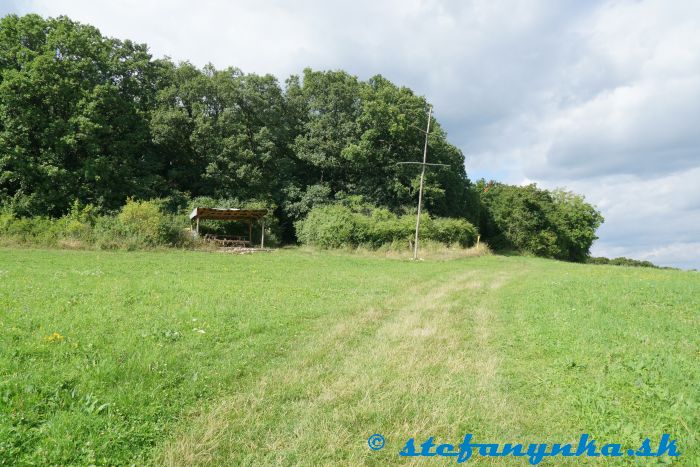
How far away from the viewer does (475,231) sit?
3741cm

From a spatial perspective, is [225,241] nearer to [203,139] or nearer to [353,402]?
[203,139]

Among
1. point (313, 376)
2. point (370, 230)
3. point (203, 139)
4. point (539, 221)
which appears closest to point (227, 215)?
point (203, 139)

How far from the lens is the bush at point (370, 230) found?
31109 millimetres

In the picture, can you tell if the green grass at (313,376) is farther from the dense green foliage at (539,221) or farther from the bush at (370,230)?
the dense green foliage at (539,221)

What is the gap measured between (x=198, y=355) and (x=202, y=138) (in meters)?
35.2

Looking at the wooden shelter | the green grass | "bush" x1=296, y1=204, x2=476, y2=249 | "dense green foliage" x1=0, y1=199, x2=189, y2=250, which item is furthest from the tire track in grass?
the wooden shelter

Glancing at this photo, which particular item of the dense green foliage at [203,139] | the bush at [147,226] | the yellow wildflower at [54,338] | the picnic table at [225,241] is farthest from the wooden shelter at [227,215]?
the yellow wildflower at [54,338]

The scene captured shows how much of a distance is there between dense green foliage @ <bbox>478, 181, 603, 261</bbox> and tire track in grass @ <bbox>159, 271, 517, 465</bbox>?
136 ft

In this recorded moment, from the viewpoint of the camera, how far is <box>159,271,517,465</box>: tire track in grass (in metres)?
3.71

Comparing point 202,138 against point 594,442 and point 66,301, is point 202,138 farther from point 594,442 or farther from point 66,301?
point 594,442

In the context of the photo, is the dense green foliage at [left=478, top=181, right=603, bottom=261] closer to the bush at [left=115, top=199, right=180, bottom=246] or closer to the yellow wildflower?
the bush at [left=115, top=199, right=180, bottom=246]

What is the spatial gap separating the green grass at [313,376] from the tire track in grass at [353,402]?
2 centimetres

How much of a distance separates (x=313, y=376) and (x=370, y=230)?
84.9 feet

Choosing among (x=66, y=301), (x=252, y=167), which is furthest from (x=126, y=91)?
(x=66, y=301)
